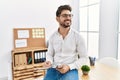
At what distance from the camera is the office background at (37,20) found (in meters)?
2.89

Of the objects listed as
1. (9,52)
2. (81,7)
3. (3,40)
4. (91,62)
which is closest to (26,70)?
(9,52)

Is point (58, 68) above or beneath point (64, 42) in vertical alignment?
beneath

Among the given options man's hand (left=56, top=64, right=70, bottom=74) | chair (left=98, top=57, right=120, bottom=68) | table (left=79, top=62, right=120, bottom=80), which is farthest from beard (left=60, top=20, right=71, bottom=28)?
chair (left=98, top=57, right=120, bottom=68)

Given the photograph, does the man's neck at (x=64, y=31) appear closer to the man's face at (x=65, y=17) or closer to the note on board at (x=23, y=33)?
the man's face at (x=65, y=17)

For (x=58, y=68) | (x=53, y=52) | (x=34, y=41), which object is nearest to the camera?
(x=58, y=68)

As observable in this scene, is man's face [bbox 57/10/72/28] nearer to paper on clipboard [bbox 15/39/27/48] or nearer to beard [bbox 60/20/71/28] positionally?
beard [bbox 60/20/71/28]

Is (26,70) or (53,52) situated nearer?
(53,52)

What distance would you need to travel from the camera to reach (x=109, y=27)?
2.91 metres

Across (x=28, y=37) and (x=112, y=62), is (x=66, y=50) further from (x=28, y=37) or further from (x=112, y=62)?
(x=28, y=37)

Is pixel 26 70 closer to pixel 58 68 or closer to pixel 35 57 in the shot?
pixel 35 57

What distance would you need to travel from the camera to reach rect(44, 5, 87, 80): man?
154 cm

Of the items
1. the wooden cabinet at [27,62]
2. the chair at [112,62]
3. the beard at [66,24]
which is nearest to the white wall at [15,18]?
the wooden cabinet at [27,62]

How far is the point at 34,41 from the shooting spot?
3408mm

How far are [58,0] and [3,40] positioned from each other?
1.63 m
